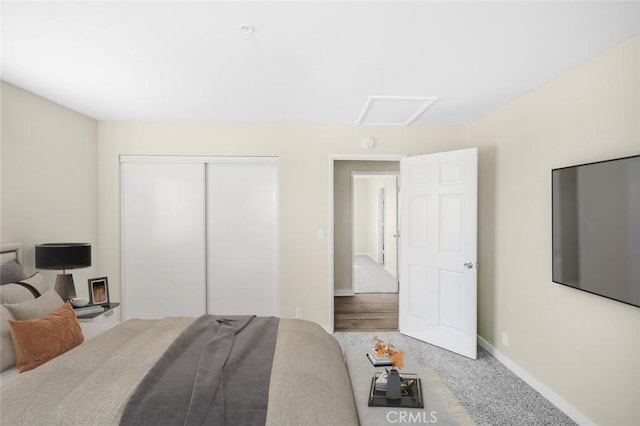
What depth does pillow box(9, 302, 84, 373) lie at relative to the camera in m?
2.09

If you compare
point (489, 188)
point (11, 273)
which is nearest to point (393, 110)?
point (489, 188)

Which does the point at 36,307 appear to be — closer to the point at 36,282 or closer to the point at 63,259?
the point at 36,282

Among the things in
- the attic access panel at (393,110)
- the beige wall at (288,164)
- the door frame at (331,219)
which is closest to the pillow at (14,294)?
the beige wall at (288,164)

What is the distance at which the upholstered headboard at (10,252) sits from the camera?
9.36 feet

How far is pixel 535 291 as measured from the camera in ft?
10.1

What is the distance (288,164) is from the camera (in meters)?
4.36

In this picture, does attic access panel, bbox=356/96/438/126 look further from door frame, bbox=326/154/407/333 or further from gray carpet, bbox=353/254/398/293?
→ gray carpet, bbox=353/254/398/293

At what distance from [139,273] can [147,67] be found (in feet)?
8.33

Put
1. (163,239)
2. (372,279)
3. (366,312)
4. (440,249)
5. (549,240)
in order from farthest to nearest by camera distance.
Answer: (372,279), (366,312), (163,239), (440,249), (549,240)

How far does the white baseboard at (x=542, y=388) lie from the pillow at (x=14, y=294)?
12.5ft

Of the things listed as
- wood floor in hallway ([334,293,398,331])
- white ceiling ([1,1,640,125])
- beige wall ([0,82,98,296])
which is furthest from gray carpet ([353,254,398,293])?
beige wall ([0,82,98,296])

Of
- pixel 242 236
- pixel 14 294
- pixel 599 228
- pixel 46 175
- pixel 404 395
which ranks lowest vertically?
pixel 404 395

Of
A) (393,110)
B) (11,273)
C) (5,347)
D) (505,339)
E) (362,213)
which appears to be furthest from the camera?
(362,213)

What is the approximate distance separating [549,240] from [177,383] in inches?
109
